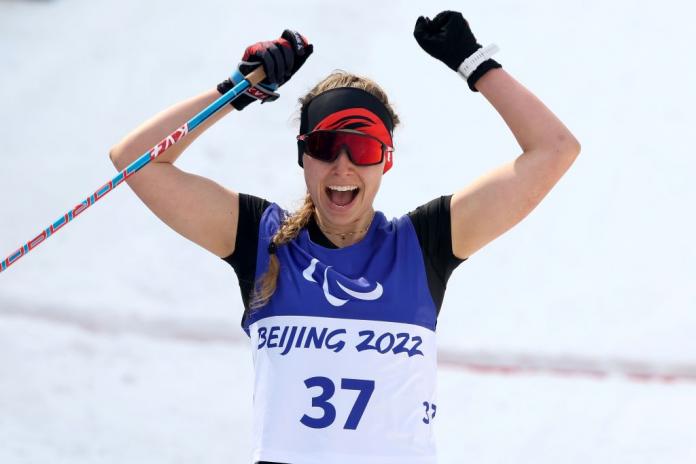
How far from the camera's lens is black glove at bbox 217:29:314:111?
1792 mm

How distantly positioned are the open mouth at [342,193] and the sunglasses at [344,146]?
46 mm

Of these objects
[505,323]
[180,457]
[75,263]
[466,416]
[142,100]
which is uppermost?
[142,100]

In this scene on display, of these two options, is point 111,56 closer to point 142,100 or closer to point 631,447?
point 142,100

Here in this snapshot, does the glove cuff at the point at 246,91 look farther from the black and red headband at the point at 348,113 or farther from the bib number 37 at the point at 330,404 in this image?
the bib number 37 at the point at 330,404

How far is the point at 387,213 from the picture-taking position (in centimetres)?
367

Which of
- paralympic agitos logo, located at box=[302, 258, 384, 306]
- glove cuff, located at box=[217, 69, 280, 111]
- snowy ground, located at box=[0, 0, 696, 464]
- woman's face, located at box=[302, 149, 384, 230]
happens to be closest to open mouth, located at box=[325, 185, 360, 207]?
woman's face, located at box=[302, 149, 384, 230]

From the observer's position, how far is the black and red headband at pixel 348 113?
1.71m

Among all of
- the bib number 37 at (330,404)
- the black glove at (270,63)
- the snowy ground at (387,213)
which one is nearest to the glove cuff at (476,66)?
the black glove at (270,63)

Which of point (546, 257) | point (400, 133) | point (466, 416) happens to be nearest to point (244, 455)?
point (466, 416)

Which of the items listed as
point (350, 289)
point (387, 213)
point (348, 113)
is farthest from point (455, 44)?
point (387, 213)

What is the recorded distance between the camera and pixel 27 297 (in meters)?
3.55

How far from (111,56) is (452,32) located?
10.6ft

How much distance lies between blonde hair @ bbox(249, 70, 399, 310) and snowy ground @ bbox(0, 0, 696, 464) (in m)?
1.23

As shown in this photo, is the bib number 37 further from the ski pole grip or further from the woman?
the ski pole grip
